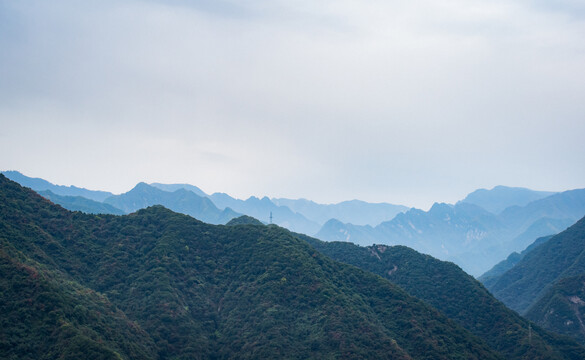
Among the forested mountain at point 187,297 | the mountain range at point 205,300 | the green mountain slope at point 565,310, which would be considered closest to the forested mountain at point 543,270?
the green mountain slope at point 565,310

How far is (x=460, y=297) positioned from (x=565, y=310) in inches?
1409

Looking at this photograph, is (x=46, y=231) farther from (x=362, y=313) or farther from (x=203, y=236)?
(x=362, y=313)

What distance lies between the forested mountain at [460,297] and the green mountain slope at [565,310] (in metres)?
24.5

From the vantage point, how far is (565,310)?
12506cm

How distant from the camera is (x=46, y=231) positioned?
89250mm

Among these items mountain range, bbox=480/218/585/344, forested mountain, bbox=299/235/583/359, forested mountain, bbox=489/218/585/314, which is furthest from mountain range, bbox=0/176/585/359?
forested mountain, bbox=489/218/585/314

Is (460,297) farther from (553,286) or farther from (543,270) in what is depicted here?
(543,270)

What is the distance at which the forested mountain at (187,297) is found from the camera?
209ft

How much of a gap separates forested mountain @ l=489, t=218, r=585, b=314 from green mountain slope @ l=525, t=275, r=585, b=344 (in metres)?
24.6

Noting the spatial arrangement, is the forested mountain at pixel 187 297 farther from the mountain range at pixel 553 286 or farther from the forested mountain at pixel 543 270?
the forested mountain at pixel 543 270

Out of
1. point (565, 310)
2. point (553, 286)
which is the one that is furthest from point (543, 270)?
point (565, 310)

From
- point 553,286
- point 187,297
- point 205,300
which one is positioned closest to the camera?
point 187,297

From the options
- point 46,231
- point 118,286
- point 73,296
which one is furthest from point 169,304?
point 46,231

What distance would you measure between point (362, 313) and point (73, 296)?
4660 centimetres
